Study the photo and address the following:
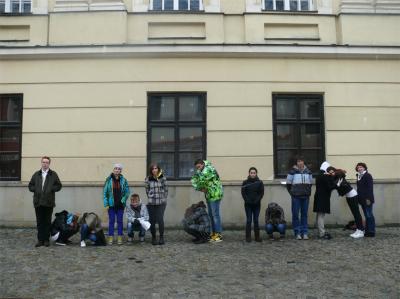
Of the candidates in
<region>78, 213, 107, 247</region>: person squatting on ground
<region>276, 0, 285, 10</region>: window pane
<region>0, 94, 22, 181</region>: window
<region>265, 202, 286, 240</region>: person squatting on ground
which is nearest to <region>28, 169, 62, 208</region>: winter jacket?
<region>78, 213, 107, 247</region>: person squatting on ground

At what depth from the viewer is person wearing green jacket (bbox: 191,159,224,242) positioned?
8609mm

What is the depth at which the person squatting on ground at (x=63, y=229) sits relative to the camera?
27.2 feet

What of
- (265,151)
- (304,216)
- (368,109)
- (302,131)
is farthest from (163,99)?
(368,109)

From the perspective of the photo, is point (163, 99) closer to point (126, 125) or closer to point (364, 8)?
point (126, 125)

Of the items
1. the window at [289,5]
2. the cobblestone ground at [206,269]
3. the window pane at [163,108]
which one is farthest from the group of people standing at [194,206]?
the window at [289,5]

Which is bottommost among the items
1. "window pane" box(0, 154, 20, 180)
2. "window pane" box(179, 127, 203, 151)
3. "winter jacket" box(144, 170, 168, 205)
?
"winter jacket" box(144, 170, 168, 205)

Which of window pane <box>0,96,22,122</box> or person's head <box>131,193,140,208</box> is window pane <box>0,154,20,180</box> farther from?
person's head <box>131,193,140,208</box>

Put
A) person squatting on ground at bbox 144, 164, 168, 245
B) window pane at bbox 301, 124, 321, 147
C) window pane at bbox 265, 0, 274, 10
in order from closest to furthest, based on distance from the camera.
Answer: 1. person squatting on ground at bbox 144, 164, 168, 245
2. window pane at bbox 301, 124, 321, 147
3. window pane at bbox 265, 0, 274, 10

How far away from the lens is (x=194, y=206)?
8758 mm

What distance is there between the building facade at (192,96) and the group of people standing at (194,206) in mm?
1211

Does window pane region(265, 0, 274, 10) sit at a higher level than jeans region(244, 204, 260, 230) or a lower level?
higher

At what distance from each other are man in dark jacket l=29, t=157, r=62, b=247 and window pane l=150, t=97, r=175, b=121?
2949 millimetres

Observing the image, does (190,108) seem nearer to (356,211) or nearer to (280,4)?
(280,4)

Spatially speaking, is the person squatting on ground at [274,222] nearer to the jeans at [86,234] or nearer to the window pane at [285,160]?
the window pane at [285,160]
